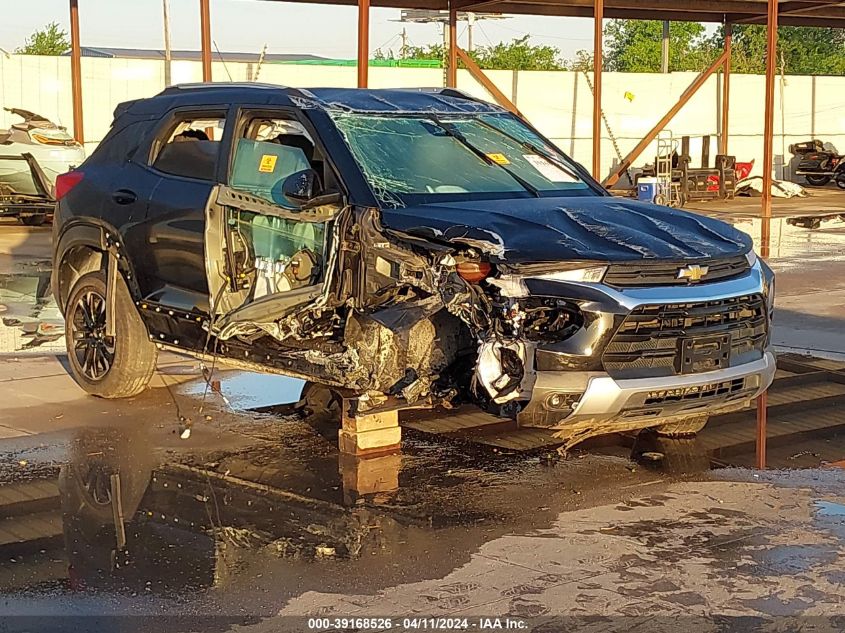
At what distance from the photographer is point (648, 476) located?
657cm

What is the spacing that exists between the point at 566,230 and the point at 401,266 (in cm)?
85

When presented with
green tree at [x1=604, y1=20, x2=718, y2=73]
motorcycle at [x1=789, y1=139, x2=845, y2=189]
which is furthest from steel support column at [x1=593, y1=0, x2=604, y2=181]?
green tree at [x1=604, y1=20, x2=718, y2=73]

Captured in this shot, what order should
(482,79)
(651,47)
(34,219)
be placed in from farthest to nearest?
(651,47)
(482,79)
(34,219)

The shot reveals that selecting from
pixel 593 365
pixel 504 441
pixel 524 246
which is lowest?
pixel 504 441

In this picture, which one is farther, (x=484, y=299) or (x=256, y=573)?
(x=484, y=299)

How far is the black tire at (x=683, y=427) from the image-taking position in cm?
732

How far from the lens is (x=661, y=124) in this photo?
100 feet

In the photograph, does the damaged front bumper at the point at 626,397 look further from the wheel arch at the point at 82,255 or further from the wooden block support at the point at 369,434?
the wheel arch at the point at 82,255

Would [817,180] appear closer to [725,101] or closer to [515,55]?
[725,101]

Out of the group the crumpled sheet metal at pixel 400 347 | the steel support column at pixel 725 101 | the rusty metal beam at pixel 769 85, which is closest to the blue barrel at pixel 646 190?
the rusty metal beam at pixel 769 85

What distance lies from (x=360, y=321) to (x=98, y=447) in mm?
1876

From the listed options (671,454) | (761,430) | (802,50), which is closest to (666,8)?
(761,430)

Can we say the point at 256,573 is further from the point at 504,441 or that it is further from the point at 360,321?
the point at 504,441

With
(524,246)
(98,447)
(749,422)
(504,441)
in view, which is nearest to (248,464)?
(98,447)
